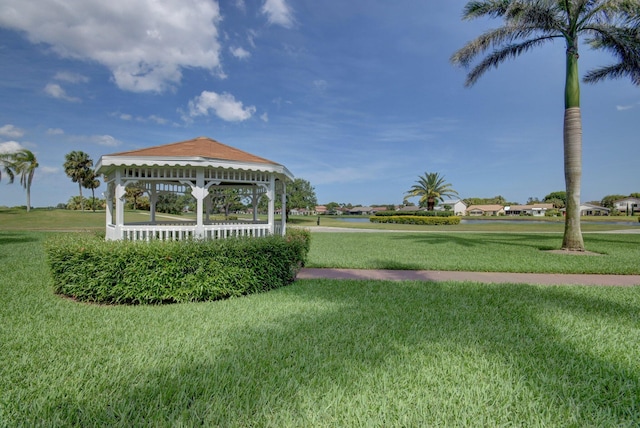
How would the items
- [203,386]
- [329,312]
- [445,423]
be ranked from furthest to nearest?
[329,312] < [203,386] < [445,423]

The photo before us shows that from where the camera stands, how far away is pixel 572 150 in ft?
42.4

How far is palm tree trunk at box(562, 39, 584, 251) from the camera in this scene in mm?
12891

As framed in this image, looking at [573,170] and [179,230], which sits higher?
[573,170]

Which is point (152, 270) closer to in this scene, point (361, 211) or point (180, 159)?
point (180, 159)

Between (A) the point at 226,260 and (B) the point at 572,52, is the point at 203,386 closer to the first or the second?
(A) the point at 226,260

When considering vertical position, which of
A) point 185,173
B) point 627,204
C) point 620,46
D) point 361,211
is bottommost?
point 361,211

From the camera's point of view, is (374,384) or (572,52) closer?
(374,384)

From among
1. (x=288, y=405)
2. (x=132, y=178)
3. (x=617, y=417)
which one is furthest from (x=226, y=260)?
(x=617, y=417)

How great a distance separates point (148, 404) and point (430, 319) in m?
3.76

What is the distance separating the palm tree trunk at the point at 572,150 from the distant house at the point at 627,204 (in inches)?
4877

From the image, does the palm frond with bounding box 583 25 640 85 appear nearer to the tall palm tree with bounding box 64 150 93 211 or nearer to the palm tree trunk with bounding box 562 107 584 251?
the palm tree trunk with bounding box 562 107 584 251

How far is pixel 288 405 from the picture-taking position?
2.70 metres

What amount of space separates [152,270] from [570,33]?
675 inches

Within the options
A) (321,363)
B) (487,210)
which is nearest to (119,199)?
(321,363)
